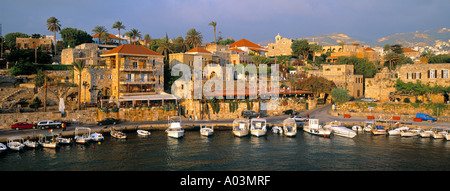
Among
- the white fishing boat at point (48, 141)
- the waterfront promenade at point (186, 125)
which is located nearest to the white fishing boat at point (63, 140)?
the white fishing boat at point (48, 141)

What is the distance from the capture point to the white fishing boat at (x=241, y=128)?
42906 mm

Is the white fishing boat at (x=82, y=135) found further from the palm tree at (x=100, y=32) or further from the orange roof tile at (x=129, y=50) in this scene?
the palm tree at (x=100, y=32)

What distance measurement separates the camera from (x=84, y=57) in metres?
65.8

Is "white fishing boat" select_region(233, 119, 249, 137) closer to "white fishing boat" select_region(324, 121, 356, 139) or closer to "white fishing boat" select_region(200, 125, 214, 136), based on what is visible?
"white fishing boat" select_region(200, 125, 214, 136)

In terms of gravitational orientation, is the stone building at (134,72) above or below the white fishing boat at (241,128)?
above

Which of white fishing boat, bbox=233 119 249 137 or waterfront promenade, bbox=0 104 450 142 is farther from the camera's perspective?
white fishing boat, bbox=233 119 249 137

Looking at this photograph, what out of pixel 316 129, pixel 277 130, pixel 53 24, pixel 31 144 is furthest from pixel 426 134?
pixel 53 24

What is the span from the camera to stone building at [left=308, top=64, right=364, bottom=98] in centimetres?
6869

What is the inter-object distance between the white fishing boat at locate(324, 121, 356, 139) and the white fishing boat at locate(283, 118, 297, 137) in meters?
4.52

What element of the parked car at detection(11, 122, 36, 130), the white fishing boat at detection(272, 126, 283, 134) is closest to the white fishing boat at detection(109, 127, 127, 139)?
the parked car at detection(11, 122, 36, 130)

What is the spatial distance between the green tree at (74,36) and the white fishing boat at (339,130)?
217ft

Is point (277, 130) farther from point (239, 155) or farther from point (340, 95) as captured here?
point (340, 95)

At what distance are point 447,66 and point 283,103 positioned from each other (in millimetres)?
27383
